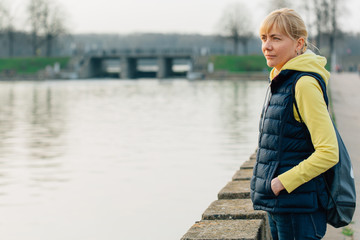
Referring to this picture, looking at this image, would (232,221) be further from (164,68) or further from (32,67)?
(32,67)

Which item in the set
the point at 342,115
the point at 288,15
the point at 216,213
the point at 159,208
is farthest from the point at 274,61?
the point at 342,115

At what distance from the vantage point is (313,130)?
8.81ft

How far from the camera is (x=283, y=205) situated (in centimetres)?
279

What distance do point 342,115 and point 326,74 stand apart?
1308cm

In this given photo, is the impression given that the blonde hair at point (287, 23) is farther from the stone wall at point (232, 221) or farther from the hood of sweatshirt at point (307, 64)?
the stone wall at point (232, 221)

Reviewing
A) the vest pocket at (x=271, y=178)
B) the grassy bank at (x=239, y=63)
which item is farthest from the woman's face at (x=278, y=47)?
the grassy bank at (x=239, y=63)

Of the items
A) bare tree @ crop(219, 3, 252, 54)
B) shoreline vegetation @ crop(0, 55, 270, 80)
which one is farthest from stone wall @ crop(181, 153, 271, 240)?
bare tree @ crop(219, 3, 252, 54)

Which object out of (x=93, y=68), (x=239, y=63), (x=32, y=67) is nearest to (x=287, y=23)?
(x=239, y=63)

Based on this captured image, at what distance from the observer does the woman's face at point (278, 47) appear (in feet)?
9.21

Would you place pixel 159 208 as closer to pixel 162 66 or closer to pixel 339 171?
pixel 339 171

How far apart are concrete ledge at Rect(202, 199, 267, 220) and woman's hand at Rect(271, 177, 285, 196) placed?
1.57 metres

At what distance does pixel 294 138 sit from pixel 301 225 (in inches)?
16.1

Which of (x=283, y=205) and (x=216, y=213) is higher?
(x=283, y=205)

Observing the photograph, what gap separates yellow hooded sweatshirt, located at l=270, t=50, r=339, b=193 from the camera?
2.66 metres
